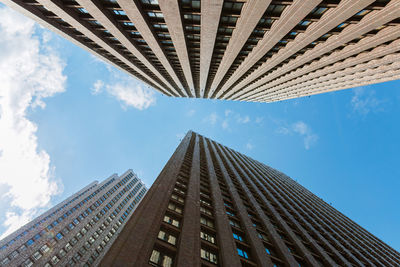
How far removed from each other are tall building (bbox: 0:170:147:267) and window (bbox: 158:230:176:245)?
2679 centimetres

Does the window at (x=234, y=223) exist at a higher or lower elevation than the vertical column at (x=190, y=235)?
lower

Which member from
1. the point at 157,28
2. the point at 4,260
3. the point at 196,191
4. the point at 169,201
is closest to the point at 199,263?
the point at 169,201

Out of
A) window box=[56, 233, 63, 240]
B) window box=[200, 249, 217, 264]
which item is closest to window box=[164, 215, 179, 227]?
window box=[200, 249, 217, 264]

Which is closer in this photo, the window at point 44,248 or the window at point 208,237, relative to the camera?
the window at point 208,237

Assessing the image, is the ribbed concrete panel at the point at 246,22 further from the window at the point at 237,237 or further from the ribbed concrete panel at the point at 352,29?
the window at the point at 237,237

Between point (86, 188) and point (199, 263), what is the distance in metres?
93.7

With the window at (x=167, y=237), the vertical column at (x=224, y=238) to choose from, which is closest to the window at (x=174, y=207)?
the window at (x=167, y=237)

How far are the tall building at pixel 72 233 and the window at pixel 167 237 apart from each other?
26.8 metres

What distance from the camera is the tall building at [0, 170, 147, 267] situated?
49281 millimetres

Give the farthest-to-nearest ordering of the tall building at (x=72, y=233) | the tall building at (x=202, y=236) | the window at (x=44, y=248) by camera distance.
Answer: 1. the window at (x=44, y=248)
2. the tall building at (x=72, y=233)
3. the tall building at (x=202, y=236)

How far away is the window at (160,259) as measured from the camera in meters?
11.2

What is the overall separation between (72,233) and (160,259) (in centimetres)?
6666

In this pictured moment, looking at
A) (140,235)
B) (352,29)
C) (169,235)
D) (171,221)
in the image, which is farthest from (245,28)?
(140,235)

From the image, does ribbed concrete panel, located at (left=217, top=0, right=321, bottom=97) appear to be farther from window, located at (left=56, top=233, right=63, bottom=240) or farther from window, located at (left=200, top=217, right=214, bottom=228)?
window, located at (left=56, top=233, right=63, bottom=240)
